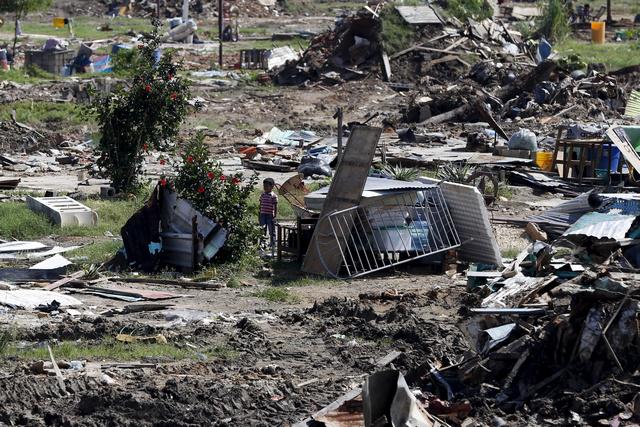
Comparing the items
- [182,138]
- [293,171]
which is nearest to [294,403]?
[293,171]

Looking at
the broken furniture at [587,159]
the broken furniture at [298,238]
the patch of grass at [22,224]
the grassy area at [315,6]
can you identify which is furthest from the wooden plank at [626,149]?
the grassy area at [315,6]

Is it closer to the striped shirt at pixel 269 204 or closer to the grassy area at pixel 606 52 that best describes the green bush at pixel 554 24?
the grassy area at pixel 606 52

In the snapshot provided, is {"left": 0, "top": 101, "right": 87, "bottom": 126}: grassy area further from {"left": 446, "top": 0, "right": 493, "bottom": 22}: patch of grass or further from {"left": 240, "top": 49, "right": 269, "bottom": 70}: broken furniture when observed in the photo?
{"left": 446, "top": 0, "right": 493, "bottom": 22}: patch of grass

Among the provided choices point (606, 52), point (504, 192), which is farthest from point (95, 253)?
point (606, 52)

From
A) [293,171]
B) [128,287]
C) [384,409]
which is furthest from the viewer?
[293,171]

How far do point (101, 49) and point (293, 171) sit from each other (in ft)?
77.1

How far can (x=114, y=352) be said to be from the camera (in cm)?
1120

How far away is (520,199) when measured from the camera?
2055 cm

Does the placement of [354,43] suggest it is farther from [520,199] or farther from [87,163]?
[520,199]

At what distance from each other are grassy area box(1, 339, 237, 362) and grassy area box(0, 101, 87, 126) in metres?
17.4

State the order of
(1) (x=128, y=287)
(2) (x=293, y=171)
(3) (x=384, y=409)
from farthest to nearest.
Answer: (2) (x=293, y=171) → (1) (x=128, y=287) → (3) (x=384, y=409)

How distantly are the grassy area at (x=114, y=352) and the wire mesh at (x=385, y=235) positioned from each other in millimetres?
3632

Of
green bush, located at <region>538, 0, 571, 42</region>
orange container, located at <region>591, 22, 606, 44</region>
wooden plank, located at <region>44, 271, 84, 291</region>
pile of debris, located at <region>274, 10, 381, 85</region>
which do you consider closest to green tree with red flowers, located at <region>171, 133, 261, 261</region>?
wooden plank, located at <region>44, 271, 84, 291</region>

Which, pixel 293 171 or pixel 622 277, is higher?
pixel 622 277
